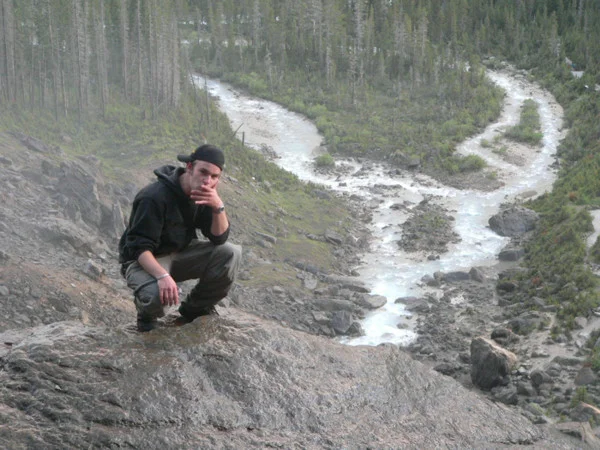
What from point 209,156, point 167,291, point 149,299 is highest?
point 209,156

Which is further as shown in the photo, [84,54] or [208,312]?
[84,54]

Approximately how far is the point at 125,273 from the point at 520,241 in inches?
1067

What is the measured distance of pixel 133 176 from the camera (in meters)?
29.6

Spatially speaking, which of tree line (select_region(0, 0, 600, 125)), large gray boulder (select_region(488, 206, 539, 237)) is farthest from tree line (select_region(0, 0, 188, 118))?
large gray boulder (select_region(488, 206, 539, 237))

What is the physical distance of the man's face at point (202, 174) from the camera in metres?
5.78

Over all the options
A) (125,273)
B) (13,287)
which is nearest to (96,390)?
(125,273)

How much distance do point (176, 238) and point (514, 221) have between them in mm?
28701

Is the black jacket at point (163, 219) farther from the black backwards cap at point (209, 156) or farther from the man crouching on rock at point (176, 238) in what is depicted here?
the black backwards cap at point (209, 156)

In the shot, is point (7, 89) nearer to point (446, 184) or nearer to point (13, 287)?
point (446, 184)

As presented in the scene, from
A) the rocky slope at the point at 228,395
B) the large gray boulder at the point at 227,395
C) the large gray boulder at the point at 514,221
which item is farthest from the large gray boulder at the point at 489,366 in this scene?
the large gray boulder at the point at 514,221

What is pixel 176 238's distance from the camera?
617cm

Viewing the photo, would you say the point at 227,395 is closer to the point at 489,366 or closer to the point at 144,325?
the point at 144,325

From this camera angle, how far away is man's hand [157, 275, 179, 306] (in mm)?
5684

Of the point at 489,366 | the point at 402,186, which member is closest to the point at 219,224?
the point at 489,366
